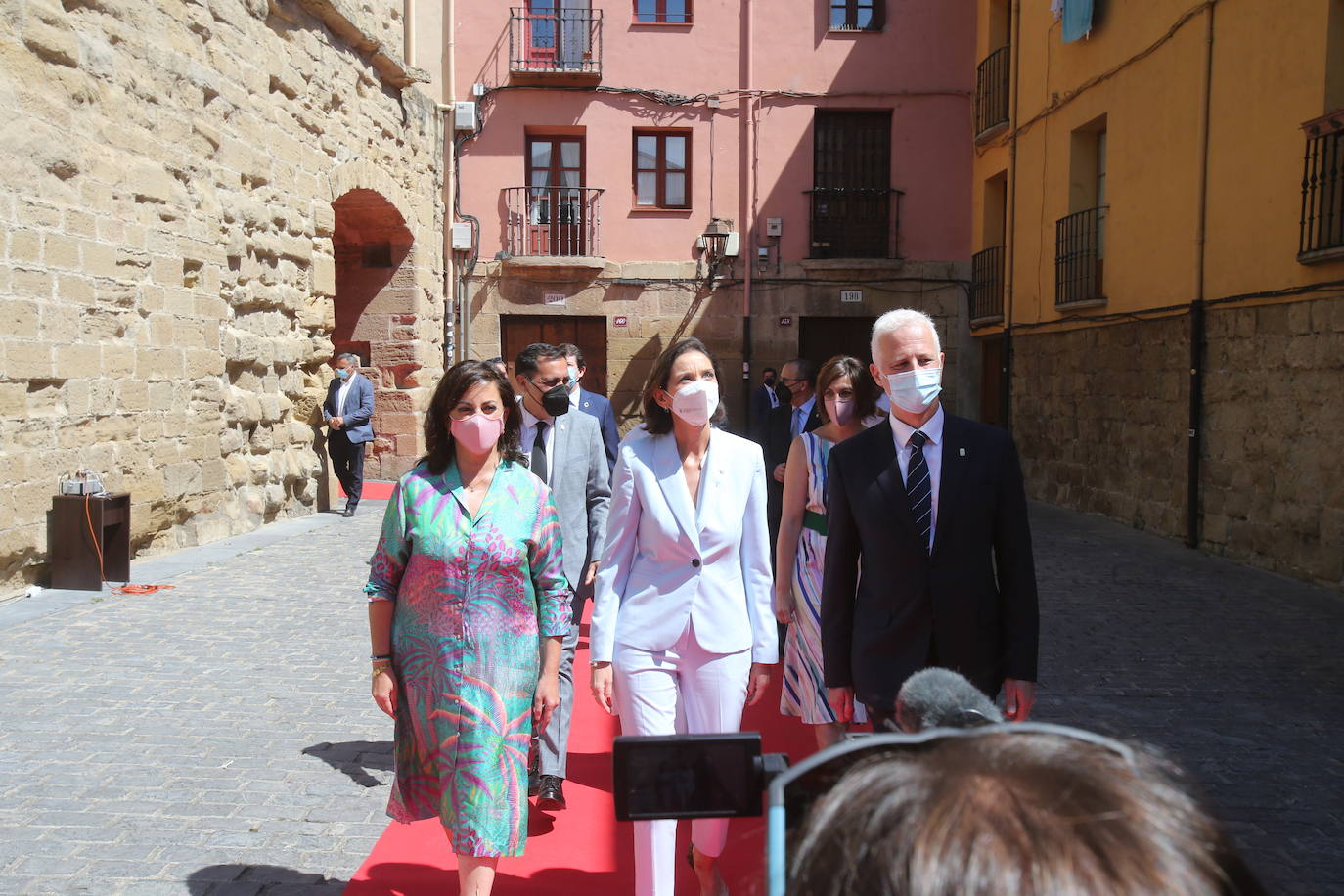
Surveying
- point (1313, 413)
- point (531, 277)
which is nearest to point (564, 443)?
point (1313, 413)

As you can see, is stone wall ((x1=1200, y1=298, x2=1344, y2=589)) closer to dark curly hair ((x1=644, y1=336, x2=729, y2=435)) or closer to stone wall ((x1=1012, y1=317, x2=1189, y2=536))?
stone wall ((x1=1012, y1=317, x2=1189, y2=536))

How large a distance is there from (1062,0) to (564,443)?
11529 millimetres

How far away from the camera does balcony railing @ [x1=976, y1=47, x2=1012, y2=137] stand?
16.2 meters

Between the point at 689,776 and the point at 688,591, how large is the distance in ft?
6.70

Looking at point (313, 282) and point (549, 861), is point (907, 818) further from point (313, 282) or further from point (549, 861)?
point (313, 282)

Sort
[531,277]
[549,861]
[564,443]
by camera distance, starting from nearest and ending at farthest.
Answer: [549,861], [564,443], [531,277]

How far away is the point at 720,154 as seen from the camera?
1847 centimetres

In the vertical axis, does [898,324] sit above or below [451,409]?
above

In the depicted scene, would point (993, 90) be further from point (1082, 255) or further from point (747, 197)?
point (1082, 255)

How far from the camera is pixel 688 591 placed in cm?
322

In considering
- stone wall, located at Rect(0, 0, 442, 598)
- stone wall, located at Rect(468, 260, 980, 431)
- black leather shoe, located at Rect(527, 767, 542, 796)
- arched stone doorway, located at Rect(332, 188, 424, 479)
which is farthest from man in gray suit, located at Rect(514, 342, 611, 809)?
stone wall, located at Rect(468, 260, 980, 431)

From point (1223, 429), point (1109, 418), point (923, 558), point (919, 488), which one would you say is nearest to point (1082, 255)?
point (1109, 418)

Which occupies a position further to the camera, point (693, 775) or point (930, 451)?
point (930, 451)

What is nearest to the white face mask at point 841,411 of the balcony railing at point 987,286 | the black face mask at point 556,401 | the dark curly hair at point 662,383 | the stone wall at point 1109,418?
the dark curly hair at point 662,383
